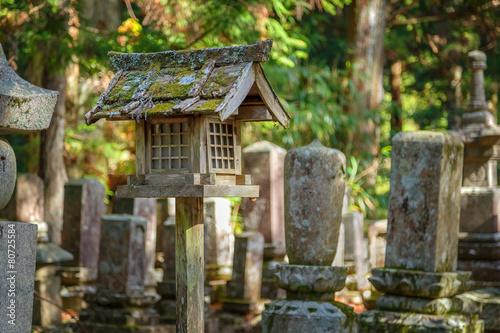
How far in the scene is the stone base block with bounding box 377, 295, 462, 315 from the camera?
558 centimetres

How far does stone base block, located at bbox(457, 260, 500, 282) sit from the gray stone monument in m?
5.98

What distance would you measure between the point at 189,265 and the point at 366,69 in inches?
420

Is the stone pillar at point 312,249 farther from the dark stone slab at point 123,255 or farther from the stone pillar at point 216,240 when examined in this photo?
the stone pillar at point 216,240

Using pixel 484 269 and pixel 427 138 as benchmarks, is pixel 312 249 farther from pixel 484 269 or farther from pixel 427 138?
pixel 484 269

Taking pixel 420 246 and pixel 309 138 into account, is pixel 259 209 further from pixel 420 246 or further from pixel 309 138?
pixel 309 138

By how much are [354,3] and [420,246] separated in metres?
9.54

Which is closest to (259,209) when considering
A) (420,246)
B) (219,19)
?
(219,19)

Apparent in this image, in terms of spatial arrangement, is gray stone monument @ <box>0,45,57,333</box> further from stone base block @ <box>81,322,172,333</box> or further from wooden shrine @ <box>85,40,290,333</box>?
stone base block @ <box>81,322,172,333</box>

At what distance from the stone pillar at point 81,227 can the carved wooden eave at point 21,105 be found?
4790 millimetres

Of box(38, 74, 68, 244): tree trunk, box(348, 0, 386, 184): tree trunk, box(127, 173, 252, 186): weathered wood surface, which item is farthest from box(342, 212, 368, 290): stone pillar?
box(348, 0, 386, 184): tree trunk

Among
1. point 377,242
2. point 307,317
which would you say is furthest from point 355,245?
point 307,317

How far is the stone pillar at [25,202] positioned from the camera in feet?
26.3

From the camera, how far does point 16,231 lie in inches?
155

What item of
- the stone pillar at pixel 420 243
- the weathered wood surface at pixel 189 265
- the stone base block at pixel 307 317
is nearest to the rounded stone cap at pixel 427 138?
the stone pillar at pixel 420 243
